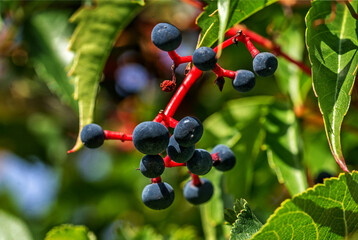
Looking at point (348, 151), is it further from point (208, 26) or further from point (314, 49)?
point (208, 26)

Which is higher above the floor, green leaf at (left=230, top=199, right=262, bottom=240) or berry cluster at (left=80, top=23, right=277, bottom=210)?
berry cluster at (left=80, top=23, right=277, bottom=210)

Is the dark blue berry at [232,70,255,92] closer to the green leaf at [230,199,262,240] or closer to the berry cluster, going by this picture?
the berry cluster

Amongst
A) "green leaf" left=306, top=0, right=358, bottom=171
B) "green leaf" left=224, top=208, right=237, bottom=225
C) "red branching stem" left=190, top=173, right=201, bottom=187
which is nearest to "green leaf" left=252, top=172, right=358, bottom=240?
"green leaf" left=306, top=0, right=358, bottom=171

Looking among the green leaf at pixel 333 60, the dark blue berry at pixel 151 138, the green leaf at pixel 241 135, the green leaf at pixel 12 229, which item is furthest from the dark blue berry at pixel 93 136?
the green leaf at pixel 12 229

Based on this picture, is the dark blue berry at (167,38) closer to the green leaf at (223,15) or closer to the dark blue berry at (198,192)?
the green leaf at (223,15)

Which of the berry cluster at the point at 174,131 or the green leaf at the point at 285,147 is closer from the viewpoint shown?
the berry cluster at the point at 174,131
